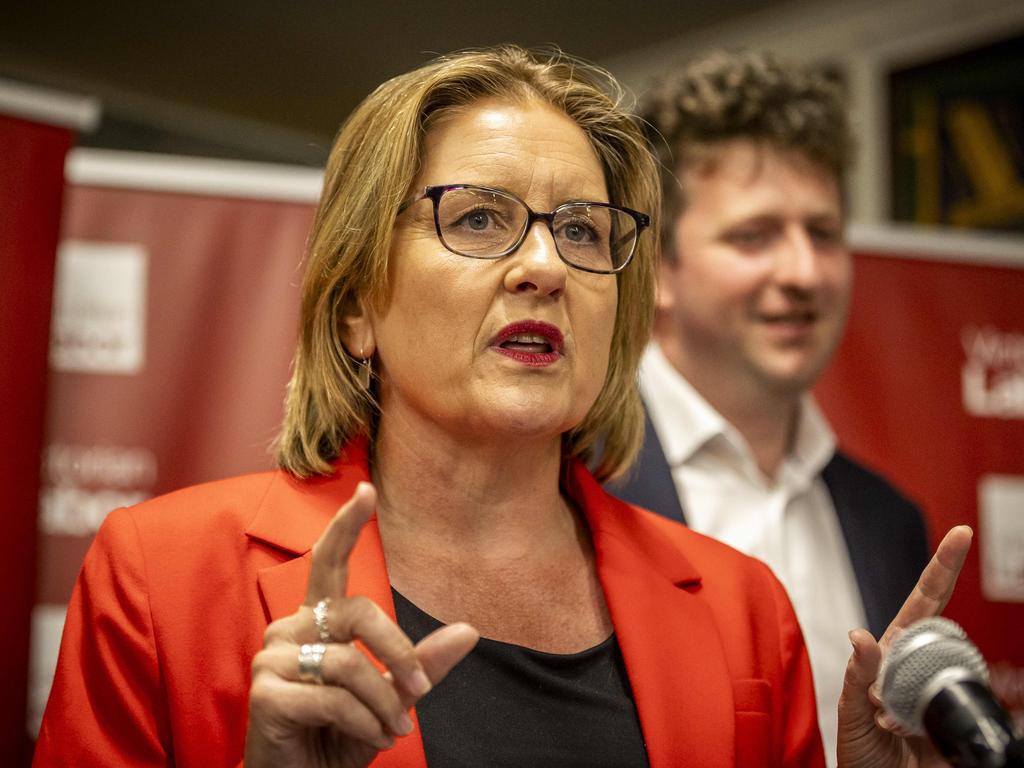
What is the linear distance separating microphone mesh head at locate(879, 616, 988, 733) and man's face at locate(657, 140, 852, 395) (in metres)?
1.37

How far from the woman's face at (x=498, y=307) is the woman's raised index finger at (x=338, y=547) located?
0.38 metres

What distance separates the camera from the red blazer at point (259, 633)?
1377 millimetres

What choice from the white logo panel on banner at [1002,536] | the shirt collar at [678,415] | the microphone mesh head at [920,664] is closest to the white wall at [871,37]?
the white logo panel on banner at [1002,536]

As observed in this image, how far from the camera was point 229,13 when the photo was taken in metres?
4.85

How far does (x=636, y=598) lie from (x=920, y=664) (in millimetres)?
574

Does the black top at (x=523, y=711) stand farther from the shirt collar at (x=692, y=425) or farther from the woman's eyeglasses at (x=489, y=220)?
the shirt collar at (x=692, y=425)

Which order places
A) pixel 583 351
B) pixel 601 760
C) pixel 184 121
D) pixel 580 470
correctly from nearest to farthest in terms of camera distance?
pixel 601 760
pixel 583 351
pixel 580 470
pixel 184 121

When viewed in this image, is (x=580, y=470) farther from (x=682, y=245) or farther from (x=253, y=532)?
(x=682, y=245)

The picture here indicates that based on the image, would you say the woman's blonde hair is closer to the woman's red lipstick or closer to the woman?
the woman

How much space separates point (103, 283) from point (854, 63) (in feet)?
11.6

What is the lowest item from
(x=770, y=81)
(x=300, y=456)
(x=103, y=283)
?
(x=300, y=456)

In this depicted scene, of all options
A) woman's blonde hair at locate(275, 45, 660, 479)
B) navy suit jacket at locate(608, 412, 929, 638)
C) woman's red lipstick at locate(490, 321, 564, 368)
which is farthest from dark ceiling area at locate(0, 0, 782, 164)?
woman's red lipstick at locate(490, 321, 564, 368)

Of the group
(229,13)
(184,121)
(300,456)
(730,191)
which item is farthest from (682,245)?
(184,121)

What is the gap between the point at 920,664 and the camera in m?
1.10
